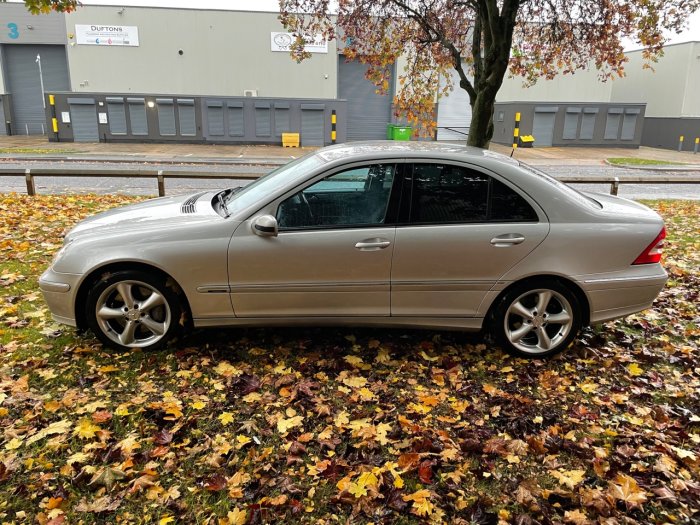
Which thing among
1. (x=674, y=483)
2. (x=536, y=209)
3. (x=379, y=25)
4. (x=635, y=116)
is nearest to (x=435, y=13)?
(x=379, y=25)

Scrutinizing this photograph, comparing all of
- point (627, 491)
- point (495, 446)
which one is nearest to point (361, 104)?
point (495, 446)

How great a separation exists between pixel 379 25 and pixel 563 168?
13.9 meters

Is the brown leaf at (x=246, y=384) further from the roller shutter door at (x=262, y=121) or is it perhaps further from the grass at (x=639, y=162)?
the roller shutter door at (x=262, y=121)

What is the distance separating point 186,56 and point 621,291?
2826cm

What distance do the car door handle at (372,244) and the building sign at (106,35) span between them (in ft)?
93.1

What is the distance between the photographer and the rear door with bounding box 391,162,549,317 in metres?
4.16

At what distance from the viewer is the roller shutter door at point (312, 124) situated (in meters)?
29.2

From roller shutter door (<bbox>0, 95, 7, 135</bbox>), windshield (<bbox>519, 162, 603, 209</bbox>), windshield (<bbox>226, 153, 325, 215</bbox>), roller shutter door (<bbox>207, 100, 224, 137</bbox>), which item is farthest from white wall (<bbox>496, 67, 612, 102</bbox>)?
windshield (<bbox>226, 153, 325, 215</bbox>)

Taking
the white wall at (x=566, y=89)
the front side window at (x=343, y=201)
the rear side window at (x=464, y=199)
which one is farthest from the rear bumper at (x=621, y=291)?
the white wall at (x=566, y=89)

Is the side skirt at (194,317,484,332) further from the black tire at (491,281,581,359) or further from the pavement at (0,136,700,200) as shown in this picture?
the pavement at (0,136,700,200)

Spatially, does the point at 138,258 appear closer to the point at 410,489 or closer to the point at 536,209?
the point at 410,489

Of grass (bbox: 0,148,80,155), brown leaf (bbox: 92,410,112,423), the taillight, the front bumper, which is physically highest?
the taillight

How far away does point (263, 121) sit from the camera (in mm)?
28969

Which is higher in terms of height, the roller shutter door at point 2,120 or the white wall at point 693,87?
the white wall at point 693,87
